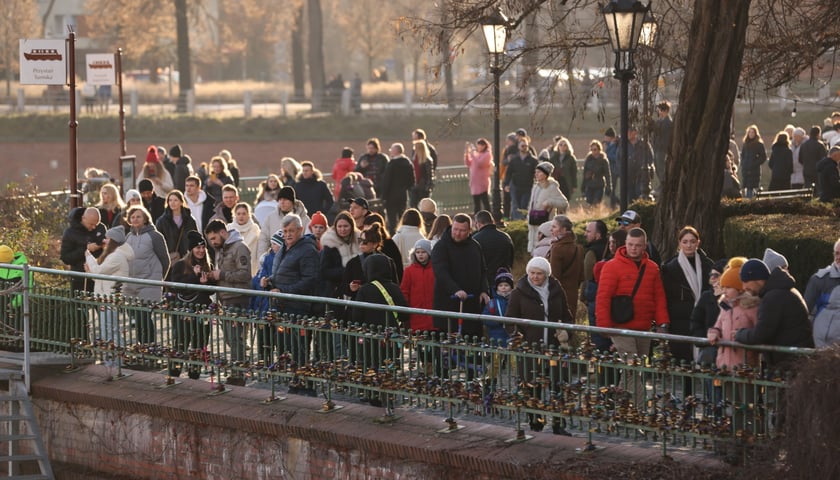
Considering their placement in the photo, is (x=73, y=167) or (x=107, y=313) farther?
(x=73, y=167)

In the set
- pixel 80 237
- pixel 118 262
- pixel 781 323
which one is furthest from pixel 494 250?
pixel 781 323

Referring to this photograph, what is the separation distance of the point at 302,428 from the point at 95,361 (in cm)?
331

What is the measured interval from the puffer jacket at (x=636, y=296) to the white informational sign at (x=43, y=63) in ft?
33.1

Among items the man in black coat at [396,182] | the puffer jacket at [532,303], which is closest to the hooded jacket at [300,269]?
the puffer jacket at [532,303]

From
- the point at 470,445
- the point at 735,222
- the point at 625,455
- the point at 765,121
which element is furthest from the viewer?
A: the point at 765,121

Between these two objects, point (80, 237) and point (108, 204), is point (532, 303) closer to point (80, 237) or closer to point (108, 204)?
point (80, 237)

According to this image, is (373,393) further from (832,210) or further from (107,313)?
(832,210)

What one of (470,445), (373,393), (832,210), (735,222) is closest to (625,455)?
(470,445)

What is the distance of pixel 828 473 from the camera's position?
26.3 ft

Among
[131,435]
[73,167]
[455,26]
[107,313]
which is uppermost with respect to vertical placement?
[455,26]

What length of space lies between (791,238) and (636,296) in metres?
5.15

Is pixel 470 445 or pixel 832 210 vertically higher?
pixel 832 210

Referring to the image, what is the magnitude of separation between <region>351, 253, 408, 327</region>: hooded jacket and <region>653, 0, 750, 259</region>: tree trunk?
569 cm

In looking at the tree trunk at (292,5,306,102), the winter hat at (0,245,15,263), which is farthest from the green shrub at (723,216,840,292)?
the tree trunk at (292,5,306,102)
